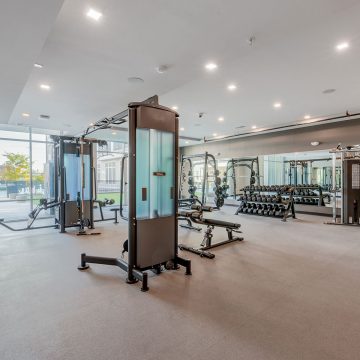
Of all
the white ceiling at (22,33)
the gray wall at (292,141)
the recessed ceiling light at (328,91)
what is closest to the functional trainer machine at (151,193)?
the white ceiling at (22,33)

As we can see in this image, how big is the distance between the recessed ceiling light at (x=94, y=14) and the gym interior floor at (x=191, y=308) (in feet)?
10.8

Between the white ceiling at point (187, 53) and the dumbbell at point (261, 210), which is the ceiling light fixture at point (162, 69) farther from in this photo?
the dumbbell at point (261, 210)

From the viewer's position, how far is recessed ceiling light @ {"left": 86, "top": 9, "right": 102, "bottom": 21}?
9.06 feet

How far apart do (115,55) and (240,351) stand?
13.6 feet

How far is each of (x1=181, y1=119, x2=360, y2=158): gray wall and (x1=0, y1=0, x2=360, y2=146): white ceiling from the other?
1477 mm

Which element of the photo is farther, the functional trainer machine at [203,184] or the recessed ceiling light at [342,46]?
the functional trainer machine at [203,184]

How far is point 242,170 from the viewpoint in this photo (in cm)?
1243

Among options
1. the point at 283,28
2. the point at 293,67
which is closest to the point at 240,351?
the point at 283,28

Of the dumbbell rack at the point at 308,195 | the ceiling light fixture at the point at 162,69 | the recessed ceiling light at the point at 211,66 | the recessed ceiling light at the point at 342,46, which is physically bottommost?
the dumbbell rack at the point at 308,195

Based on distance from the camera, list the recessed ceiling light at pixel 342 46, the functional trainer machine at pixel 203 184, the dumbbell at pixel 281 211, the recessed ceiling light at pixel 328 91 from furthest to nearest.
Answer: the dumbbell at pixel 281 211 < the functional trainer machine at pixel 203 184 < the recessed ceiling light at pixel 328 91 < the recessed ceiling light at pixel 342 46

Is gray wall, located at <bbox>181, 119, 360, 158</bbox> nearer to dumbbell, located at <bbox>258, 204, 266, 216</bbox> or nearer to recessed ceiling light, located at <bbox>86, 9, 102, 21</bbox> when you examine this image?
dumbbell, located at <bbox>258, 204, 266, 216</bbox>

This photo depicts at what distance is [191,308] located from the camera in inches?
95.0

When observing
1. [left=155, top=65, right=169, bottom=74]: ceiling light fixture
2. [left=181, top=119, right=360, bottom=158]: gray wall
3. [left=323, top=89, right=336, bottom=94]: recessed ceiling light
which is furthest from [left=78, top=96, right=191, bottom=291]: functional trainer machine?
[left=181, top=119, right=360, bottom=158]: gray wall

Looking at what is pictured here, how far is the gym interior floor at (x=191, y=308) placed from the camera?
1.85 meters
